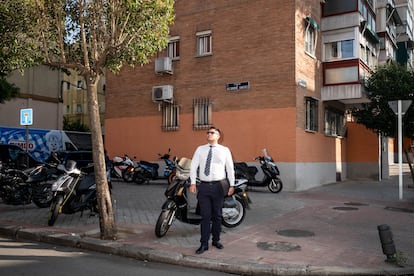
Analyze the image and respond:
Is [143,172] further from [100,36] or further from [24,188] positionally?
[100,36]

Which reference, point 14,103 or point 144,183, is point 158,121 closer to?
point 144,183

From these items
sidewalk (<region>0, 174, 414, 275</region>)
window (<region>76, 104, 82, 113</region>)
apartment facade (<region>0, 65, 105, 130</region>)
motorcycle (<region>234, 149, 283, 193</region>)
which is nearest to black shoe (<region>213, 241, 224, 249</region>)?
sidewalk (<region>0, 174, 414, 275</region>)

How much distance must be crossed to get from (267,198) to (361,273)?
7.39m

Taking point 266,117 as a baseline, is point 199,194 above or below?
below

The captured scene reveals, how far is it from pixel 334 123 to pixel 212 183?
14826 mm

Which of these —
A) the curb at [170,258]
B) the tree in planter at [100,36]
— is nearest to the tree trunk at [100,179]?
the tree in planter at [100,36]

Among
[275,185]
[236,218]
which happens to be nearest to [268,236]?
[236,218]

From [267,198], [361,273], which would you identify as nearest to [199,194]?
[361,273]

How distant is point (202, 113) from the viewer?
684 inches

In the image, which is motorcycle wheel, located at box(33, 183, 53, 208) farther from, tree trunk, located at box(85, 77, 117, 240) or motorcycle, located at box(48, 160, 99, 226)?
tree trunk, located at box(85, 77, 117, 240)

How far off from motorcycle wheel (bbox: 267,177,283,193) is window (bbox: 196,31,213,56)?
617cm

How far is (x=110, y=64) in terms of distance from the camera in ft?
28.2

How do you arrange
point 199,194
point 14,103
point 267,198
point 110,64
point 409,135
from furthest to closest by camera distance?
point 14,103
point 409,135
point 267,198
point 110,64
point 199,194

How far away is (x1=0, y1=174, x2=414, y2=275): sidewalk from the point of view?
5867 millimetres
